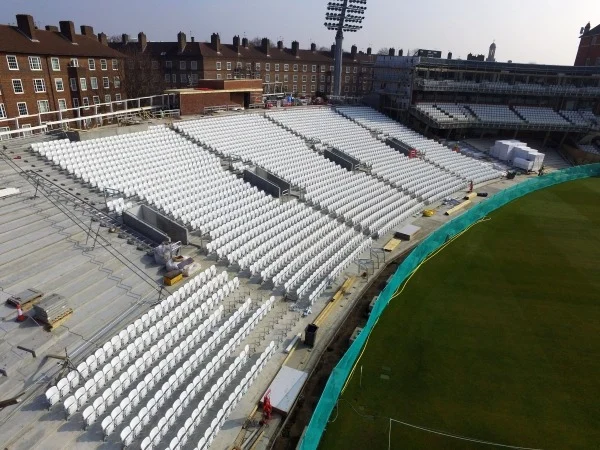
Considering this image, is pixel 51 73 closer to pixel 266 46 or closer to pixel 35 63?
pixel 35 63

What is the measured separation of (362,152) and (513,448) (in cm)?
2940

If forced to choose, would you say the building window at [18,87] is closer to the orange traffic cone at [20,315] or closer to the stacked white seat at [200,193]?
the stacked white seat at [200,193]

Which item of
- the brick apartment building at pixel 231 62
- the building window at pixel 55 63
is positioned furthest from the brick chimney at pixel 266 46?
the building window at pixel 55 63

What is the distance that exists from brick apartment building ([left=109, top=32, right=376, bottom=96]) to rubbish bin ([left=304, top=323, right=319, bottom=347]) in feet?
177

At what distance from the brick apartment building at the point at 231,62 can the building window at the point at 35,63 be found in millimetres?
16572

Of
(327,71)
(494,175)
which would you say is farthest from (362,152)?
(327,71)

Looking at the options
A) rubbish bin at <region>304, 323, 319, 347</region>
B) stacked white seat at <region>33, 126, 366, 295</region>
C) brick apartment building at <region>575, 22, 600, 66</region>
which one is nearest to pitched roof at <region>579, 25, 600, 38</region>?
brick apartment building at <region>575, 22, 600, 66</region>

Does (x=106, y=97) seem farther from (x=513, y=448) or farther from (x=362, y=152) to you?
(x=513, y=448)

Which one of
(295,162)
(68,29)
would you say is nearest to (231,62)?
(68,29)

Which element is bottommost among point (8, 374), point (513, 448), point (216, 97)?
point (513, 448)

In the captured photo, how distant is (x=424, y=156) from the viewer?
4219cm

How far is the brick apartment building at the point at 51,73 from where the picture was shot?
40094 mm

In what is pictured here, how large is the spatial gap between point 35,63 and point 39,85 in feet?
7.49

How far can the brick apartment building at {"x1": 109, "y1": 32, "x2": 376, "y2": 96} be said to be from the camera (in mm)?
69375
